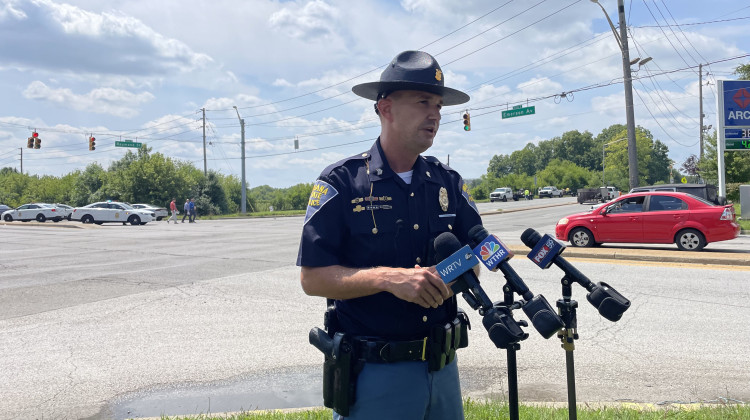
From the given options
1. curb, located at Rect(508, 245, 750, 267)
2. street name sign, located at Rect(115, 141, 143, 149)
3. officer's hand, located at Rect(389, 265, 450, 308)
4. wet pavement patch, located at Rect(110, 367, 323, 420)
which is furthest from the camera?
street name sign, located at Rect(115, 141, 143, 149)

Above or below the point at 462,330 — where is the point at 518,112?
above

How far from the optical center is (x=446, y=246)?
1.87 m

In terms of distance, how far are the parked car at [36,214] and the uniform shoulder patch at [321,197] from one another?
45.0m

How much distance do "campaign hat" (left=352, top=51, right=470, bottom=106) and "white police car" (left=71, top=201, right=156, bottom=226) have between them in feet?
119

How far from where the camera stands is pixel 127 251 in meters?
16.3

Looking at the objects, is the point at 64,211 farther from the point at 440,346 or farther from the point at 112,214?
the point at 440,346

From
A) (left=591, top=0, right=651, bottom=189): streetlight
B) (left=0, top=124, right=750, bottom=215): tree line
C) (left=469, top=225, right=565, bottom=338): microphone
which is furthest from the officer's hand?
(left=0, top=124, right=750, bottom=215): tree line

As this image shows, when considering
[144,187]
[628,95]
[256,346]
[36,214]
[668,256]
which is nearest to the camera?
[256,346]

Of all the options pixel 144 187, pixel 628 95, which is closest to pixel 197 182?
pixel 144 187

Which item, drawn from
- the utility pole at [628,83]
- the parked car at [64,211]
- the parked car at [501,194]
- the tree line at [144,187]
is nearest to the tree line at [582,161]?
the parked car at [501,194]

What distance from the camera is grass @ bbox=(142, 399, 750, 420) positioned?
3.69m

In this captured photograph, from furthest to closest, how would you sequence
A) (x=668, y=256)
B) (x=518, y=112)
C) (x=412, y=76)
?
(x=518, y=112)
(x=668, y=256)
(x=412, y=76)

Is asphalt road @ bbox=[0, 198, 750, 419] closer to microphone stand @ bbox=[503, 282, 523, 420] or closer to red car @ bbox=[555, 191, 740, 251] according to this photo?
red car @ bbox=[555, 191, 740, 251]

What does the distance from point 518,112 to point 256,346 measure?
2648cm
